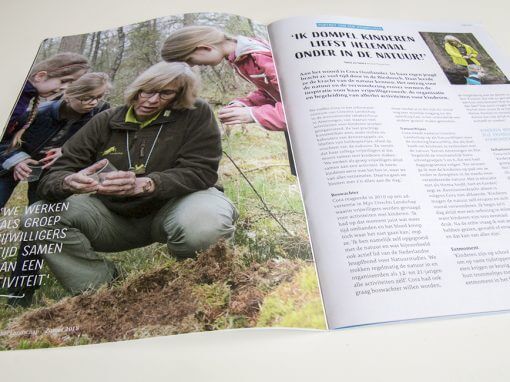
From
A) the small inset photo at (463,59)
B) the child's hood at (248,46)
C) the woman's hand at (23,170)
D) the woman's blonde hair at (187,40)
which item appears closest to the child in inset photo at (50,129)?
the woman's hand at (23,170)

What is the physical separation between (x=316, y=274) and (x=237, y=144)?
238 mm

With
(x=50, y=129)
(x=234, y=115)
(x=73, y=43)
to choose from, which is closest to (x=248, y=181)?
(x=234, y=115)

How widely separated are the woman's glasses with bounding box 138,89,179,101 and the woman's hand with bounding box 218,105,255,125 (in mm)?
86

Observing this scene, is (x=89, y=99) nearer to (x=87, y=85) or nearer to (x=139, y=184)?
(x=87, y=85)

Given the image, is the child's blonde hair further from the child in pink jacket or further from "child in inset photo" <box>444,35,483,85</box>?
"child in inset photo" <box>444,35,483,85</box>

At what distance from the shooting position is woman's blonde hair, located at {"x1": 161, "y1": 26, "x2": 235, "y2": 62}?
28.0 inches

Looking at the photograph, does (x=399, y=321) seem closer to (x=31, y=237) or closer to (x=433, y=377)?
(x=433, y=377)

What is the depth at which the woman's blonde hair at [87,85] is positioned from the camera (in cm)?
69

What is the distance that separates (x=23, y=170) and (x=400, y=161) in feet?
1.88

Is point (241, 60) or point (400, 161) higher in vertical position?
point (241, 60)

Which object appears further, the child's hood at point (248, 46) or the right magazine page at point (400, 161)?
the child's hood at point (248, 46)

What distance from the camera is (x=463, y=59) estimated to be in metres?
0.76

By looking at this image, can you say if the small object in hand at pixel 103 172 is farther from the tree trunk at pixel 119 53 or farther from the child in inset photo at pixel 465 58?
the child in inset photo at pixel 465 58

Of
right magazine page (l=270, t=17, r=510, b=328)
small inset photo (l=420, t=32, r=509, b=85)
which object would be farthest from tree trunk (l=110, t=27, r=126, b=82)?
small inset photo (l=420, t=32, r=509, b=85)
